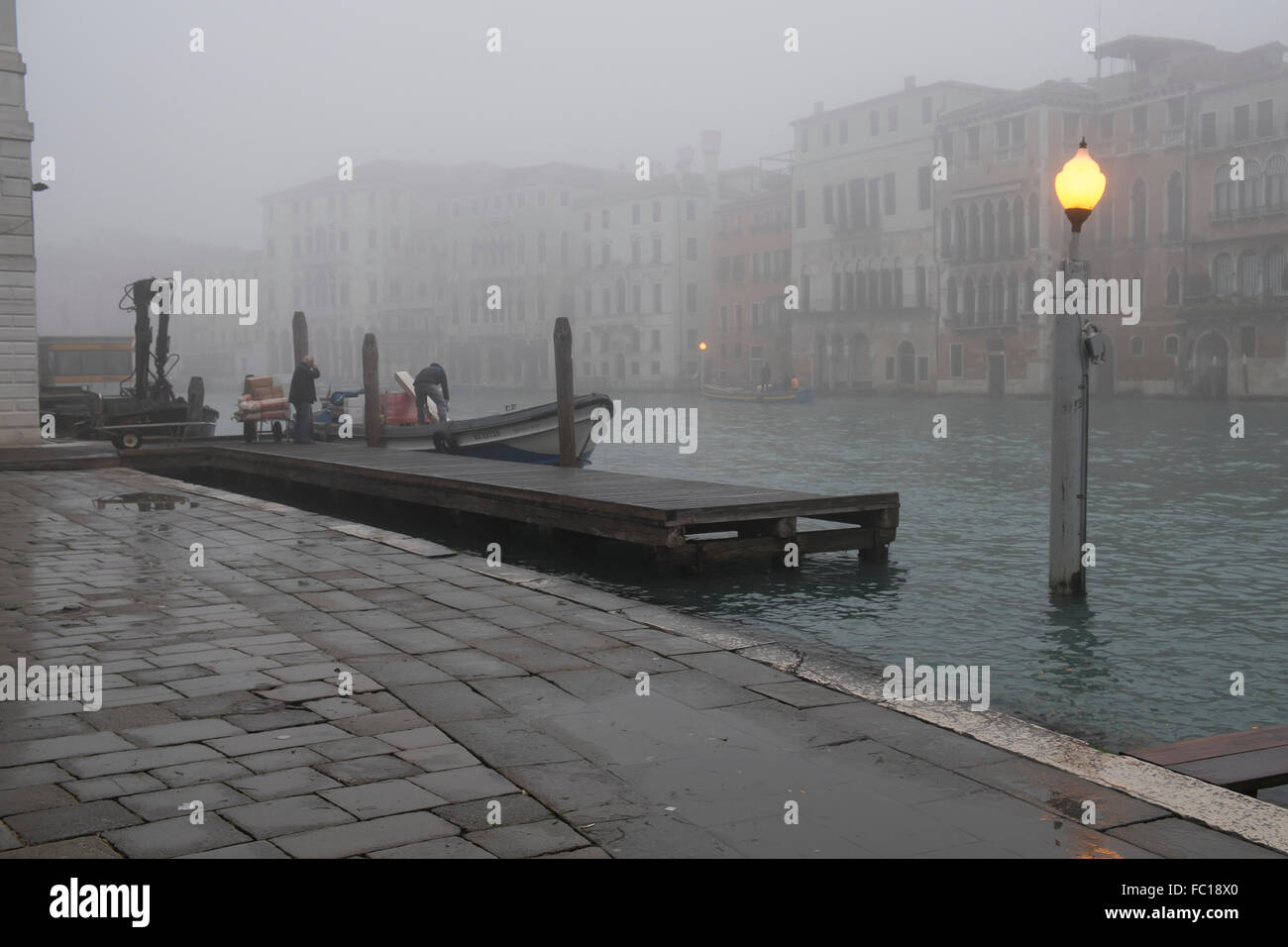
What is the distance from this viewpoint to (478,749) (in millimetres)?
4422

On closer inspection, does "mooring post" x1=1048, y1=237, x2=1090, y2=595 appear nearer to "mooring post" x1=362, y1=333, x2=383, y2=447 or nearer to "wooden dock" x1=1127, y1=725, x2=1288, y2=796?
"wooden dock" x1=1127, y1=725, x2=1288, y2=796

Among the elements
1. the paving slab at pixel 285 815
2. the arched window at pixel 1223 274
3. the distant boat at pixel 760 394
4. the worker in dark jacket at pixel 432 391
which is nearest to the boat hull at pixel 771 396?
the distant boat at pixel 760 394

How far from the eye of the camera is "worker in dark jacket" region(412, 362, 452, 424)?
2030 centimetres

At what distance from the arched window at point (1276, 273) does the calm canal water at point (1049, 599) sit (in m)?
23.3

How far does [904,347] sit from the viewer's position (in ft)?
198

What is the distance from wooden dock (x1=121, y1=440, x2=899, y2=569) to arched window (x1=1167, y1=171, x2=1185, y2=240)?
1551 inches

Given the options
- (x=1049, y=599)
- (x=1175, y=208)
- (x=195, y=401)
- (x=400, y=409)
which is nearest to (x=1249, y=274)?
(x=1175, y=208)

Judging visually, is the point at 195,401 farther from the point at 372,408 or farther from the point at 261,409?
the point at 372,408

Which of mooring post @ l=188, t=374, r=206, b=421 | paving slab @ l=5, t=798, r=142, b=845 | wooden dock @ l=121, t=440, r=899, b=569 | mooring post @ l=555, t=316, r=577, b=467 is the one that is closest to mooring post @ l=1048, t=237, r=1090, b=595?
wooden dock @ l=121, t=440, r=899, b=569

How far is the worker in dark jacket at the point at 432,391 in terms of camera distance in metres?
20.3

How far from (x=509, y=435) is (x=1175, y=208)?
122 ft

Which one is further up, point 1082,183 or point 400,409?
point 1082,183

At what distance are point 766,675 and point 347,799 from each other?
86.1 inches
